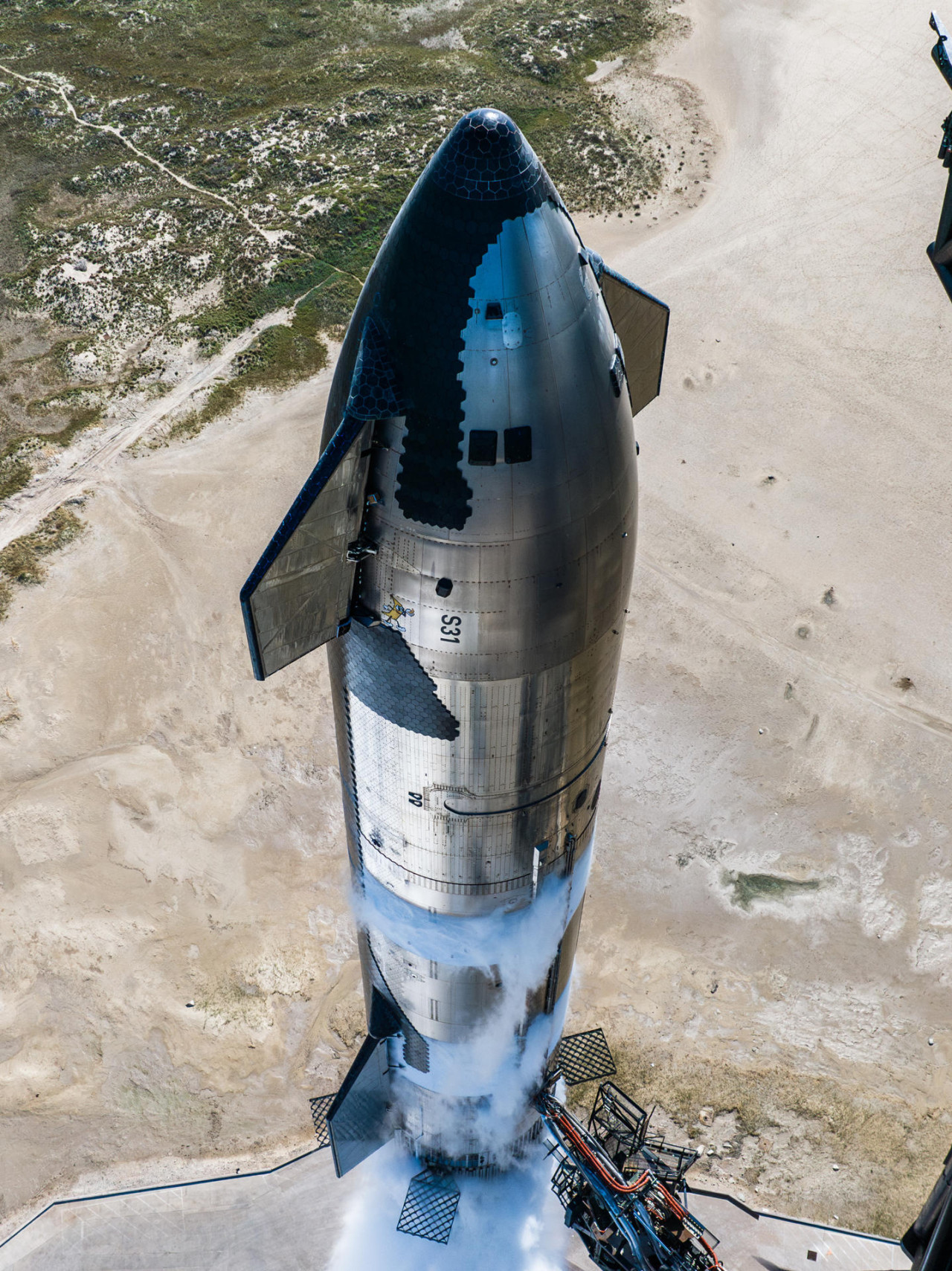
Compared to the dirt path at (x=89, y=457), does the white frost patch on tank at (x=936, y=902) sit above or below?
below

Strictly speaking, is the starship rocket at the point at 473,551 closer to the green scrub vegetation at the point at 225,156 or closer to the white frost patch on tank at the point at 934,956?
the white frost patch on tank at the point at 934,956

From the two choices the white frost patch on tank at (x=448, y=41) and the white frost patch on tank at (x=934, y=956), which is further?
the white frost patch on tank at (x=448, y=41)

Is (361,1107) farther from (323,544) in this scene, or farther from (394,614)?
(323,544)

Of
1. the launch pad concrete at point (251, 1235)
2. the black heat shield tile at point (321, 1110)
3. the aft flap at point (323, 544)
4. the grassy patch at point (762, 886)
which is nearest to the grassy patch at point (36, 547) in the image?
the launch pad concrete at point (251, 1235)

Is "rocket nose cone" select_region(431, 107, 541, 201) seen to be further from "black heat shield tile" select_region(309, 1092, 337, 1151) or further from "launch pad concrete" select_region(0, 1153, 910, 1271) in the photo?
"launch pad concrete" select_region(0, 1153, 910, 1271)

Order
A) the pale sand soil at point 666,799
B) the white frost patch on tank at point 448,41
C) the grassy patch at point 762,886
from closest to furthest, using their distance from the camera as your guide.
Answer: the pale sand soil at point 666,799
the grassy patch at point 762,886
the white frost patch on tank at point 448,41

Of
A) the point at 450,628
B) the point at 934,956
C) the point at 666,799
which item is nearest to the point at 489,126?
the point at 450,628

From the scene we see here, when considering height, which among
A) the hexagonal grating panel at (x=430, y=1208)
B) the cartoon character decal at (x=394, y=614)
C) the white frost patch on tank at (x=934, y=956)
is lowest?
the white frost patch on tank at (x=934, y=956)
